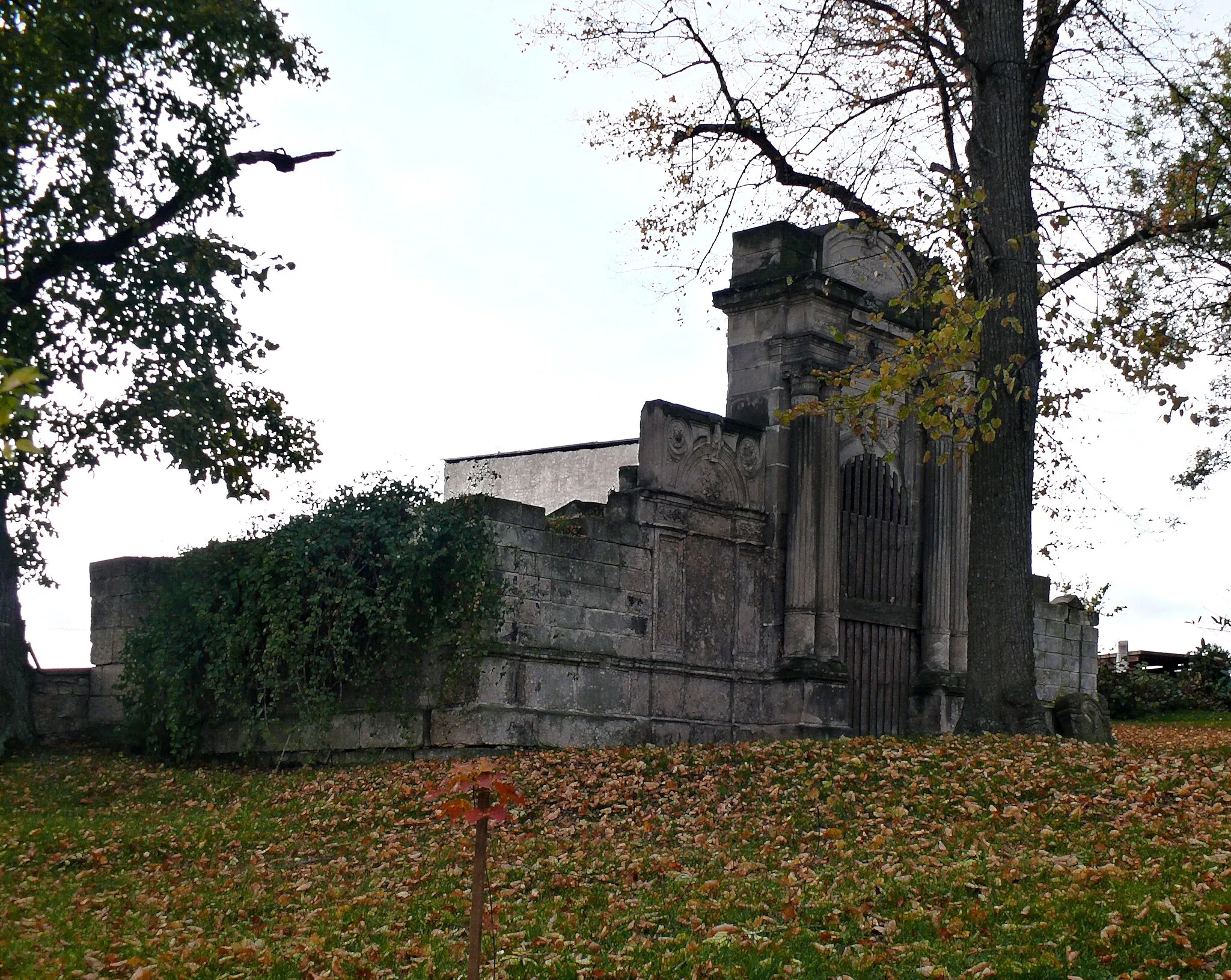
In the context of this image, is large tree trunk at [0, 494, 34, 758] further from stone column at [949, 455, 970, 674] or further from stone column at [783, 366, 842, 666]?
stone column at [949, 455, 970, 674]

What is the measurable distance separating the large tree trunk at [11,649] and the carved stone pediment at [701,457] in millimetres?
6887

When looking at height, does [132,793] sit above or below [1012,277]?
below

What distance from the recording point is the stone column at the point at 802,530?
634 inches

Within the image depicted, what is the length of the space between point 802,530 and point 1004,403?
3171mm

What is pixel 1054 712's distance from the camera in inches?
628

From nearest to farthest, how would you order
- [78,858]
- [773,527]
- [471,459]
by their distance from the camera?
[78,858]
[773,527]
[471,459]

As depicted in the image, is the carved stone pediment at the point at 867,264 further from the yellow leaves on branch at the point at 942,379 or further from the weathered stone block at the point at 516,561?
the weathered stone block at the point at 516,561

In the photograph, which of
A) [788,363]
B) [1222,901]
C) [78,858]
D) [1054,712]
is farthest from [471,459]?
[1222,901]

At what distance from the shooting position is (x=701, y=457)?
51.5 ft

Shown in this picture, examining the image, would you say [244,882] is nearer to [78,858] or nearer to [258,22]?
[78,858]

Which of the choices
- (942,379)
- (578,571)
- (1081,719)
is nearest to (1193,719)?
(1081,719)

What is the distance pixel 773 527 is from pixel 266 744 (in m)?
5.71

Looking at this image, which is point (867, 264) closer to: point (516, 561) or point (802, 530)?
point (802, 530)

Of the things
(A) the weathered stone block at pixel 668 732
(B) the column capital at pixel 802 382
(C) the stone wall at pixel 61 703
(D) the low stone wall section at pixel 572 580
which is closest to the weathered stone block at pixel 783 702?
(A) the weathered stone block at pixel 668 732
